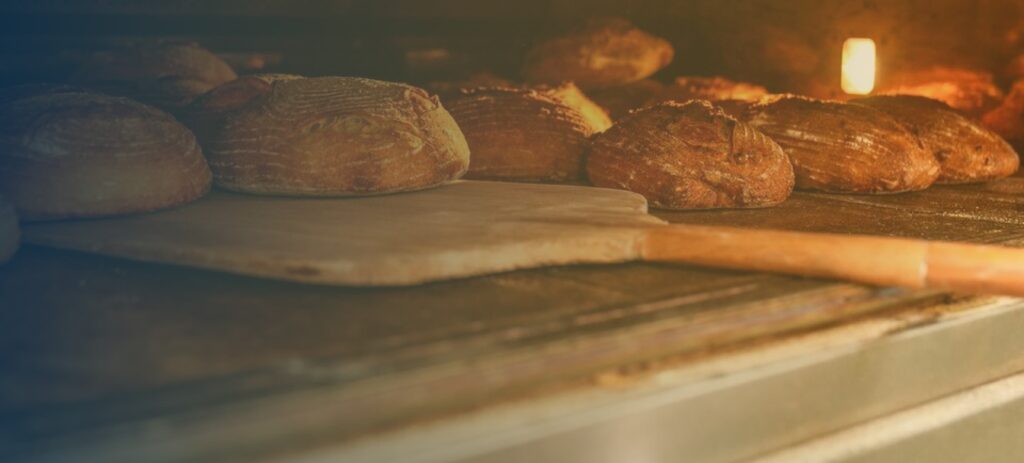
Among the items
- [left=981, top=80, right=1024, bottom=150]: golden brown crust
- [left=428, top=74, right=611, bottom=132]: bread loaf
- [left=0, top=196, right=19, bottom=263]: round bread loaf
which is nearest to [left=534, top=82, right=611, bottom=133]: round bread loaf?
[left=428, top=74, right=611, bottom=132]: bread loaf

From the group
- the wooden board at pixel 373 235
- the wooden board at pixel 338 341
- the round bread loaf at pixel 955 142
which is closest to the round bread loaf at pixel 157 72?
the wooden board at pixel 373 235

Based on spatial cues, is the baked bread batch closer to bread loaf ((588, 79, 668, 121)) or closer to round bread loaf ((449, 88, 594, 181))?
round bread loaf ((449, 88, 594, 181))

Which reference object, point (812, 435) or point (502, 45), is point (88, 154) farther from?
point (502, 45)

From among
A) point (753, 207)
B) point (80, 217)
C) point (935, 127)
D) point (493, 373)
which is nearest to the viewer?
point (493, 373)

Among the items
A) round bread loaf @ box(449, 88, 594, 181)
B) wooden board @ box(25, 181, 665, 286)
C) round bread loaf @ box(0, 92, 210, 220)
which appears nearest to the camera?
wooden board @ box(25, 181, 665, 286)

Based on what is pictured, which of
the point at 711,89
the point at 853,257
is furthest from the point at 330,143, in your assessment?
the point at 711,89

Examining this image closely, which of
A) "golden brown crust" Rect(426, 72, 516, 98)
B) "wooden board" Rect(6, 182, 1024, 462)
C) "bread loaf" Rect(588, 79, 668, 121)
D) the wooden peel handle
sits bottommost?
"wooden board" Rect(6, 182, 1024, 462)

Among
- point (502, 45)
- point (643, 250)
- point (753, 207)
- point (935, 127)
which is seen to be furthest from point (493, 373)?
point (502, 45)
